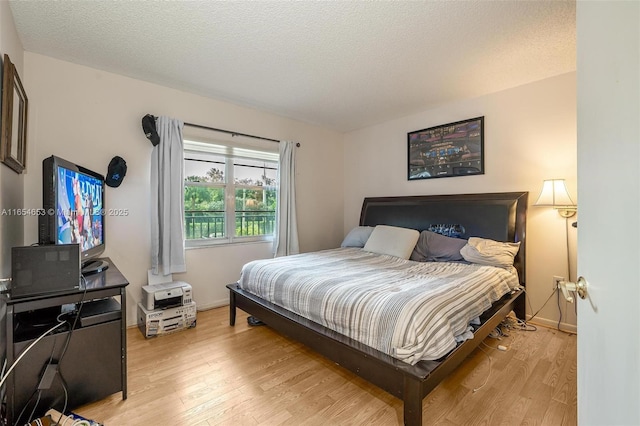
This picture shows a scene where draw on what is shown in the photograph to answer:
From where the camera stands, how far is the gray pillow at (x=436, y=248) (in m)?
2.96

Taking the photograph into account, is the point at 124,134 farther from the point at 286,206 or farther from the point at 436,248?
the point at 436,248

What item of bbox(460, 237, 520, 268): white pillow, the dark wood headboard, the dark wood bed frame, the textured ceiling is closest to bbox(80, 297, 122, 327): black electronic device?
the dark wood bed frame

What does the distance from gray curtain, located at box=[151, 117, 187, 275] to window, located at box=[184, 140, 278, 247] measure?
0.21 m

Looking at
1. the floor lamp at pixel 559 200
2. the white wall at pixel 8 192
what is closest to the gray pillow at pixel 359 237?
the floor lamp at pixel 559 200

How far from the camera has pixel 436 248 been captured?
10.1 feet

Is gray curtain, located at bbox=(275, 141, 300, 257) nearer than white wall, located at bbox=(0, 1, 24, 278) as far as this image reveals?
No

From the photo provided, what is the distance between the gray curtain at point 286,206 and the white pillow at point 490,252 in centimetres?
208

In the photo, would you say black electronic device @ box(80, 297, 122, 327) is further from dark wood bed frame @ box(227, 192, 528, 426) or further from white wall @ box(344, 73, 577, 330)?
white wall @ box(344, 73, 577, 330)

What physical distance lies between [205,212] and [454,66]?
9.85ft

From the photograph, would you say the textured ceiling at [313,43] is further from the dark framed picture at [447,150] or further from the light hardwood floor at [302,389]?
the light hardwood floor at [302,389]

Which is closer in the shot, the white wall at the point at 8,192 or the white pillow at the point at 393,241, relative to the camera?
the white wall at the point at 8,192

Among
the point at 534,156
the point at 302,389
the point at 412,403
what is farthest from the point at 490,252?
the point at 302,389

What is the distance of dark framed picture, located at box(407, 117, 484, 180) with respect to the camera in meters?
3.26

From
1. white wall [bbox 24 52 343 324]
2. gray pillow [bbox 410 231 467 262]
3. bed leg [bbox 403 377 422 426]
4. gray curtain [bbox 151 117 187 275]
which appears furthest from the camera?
gray pillow [bbox 410 231 467 262]
